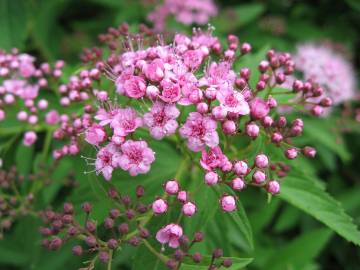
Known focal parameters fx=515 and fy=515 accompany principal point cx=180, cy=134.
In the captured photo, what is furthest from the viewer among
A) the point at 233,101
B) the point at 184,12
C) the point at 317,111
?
the point at 184,12

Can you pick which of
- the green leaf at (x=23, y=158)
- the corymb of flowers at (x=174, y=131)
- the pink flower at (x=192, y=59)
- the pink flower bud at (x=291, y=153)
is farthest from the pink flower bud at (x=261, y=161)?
the green leaf at (x=23, y=158)

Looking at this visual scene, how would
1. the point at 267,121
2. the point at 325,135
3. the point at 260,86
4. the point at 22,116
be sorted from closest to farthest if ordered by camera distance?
the point at 267,121
the point at 260,86
the point at 22,116
the point at 325,135

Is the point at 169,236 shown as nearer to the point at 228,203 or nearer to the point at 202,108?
the point at 228,203

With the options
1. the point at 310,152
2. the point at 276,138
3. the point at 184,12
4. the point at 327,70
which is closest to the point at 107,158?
the point at 276,138

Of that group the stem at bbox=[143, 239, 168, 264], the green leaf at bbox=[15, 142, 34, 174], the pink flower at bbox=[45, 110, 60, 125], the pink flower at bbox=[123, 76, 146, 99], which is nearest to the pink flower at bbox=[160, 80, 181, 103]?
the pink flower at bbox=[123, 76, 146, 99]

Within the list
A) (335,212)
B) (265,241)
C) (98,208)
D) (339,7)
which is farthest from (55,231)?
(339,7)

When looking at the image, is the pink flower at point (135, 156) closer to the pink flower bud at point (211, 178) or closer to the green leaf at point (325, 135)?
the pink flower bud at point (211, 178)
